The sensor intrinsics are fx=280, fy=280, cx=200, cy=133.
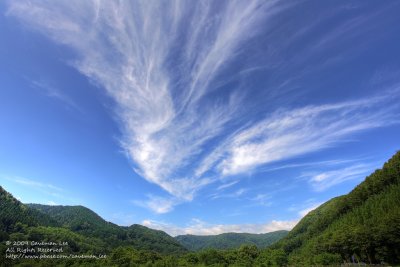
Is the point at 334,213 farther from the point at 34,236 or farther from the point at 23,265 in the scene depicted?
the point at 34,236

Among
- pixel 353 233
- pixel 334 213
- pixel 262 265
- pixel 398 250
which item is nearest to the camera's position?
pixel 398 250

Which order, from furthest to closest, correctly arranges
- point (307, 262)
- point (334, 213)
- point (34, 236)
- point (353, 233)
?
point (34, 236)
point (334, 213)
point (307, 262)
point (353, 233)

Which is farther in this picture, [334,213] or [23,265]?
[334,213]

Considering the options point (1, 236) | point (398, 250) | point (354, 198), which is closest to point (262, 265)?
point (398, 250)

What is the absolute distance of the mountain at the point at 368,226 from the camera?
294ft

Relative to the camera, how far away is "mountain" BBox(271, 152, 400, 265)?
8950 centimetres

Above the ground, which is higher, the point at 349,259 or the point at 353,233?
the point at 353,233

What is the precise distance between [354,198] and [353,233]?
210 ft

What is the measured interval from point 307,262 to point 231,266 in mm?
31626

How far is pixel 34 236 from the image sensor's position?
652 feet

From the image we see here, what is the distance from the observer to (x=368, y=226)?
10381 cm

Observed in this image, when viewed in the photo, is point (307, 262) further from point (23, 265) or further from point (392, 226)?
point (23, 265)

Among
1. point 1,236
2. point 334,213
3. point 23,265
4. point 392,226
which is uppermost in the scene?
point 334,213

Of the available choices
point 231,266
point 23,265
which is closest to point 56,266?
point 23,265
